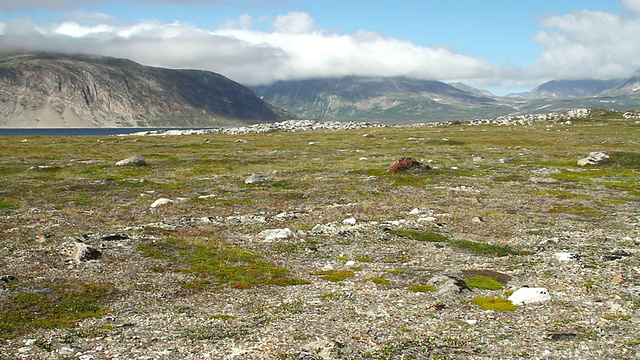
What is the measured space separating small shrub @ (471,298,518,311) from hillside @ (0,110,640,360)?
0.13 metres

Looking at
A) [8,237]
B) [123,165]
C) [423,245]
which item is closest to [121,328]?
[8,237]

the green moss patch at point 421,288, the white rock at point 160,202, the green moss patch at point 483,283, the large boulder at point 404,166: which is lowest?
the green moss patch at point 421,288

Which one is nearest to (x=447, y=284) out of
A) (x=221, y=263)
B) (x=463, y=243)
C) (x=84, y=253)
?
(x=463, y=243)

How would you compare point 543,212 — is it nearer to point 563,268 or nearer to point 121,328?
point 563,268

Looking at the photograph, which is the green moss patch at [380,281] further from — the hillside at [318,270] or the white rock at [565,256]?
the white rock at [565,256]

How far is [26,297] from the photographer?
2206cm

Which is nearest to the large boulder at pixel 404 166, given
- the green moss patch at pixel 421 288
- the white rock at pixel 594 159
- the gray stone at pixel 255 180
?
the gray stone at pixel 255 180

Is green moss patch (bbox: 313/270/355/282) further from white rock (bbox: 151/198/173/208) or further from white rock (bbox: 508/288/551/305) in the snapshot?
white rock (bbox: 151/198/173/208)

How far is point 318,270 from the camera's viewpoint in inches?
1122

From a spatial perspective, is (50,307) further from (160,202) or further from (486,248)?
(486,248)

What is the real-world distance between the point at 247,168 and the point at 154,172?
14.2m

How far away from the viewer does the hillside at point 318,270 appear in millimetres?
18422

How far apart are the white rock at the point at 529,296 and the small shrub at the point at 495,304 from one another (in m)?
0.40

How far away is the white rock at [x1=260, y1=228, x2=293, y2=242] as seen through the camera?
34.5 meters
